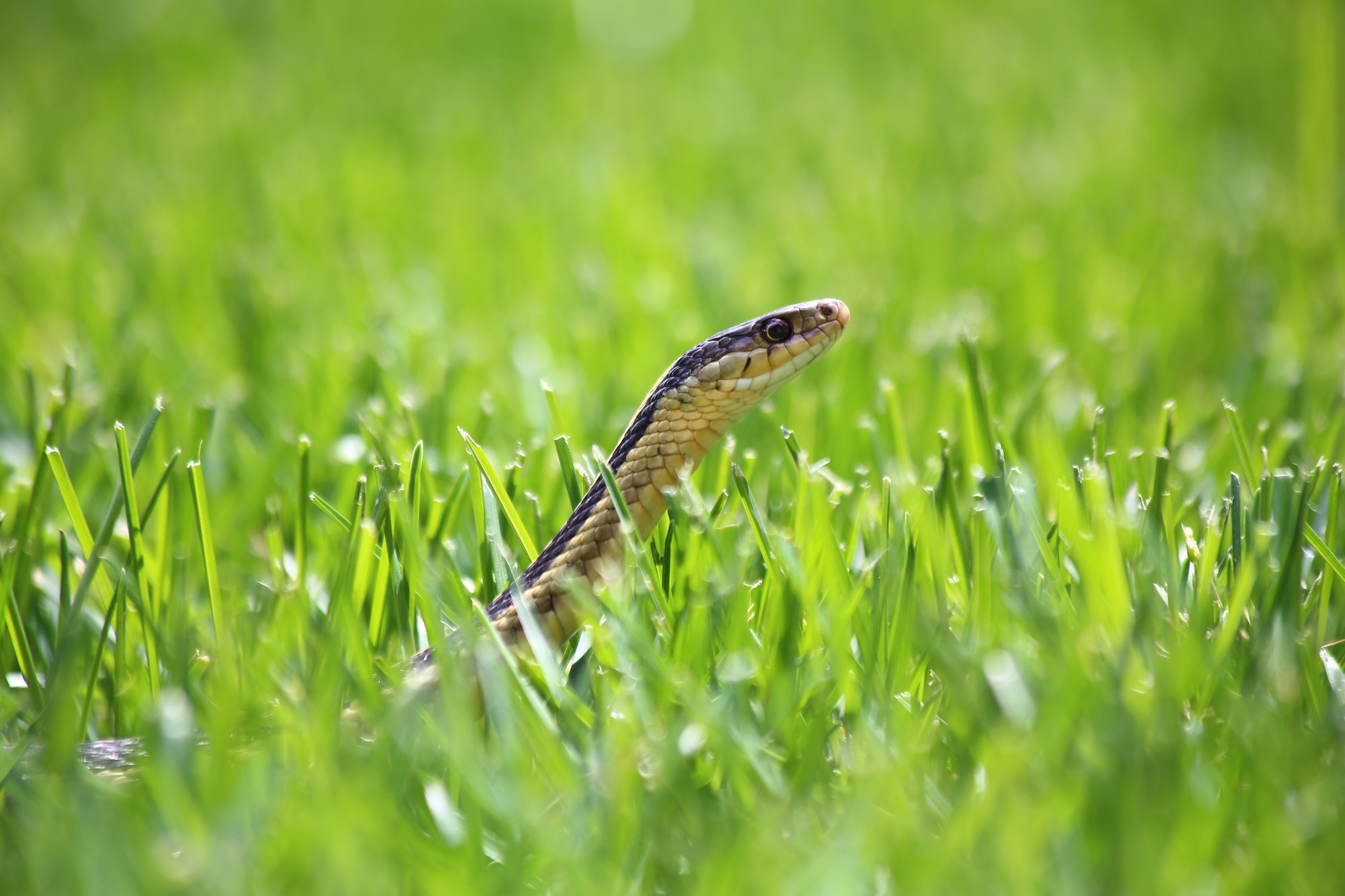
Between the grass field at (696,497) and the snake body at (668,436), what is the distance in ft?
0.24

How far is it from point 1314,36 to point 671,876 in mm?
2718

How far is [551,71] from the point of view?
5398 mm

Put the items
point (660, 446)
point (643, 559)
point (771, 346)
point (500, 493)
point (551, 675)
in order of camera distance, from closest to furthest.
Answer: point (551, 675)
point (643, 559)
point (500, 493)
point (660, 446)
point (771, 346)

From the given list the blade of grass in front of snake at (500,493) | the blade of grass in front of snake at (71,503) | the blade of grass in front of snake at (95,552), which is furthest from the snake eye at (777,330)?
the blade of grass in front of snake at (71,503)

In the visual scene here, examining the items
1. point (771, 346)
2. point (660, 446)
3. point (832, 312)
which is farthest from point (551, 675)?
point (832, 312)

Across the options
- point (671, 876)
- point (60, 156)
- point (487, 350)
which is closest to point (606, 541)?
point (671, 876)

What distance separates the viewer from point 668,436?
139cm

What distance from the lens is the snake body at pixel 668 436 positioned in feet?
A: 3.92

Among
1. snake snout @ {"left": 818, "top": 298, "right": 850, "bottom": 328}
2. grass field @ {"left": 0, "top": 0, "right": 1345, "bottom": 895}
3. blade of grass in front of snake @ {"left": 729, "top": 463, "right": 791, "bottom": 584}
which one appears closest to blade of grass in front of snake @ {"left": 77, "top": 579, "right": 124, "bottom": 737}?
grass field @ {"left": 0, "top": 0, "right": 1345, "bottom": 895}

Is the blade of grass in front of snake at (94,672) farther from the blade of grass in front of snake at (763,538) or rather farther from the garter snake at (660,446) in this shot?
the blade of grass in front of snake at (763,538)

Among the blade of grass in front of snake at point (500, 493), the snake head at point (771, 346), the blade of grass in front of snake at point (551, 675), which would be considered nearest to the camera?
the blade of grass in front of snake at point (551, 675)

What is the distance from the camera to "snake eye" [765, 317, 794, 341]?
154 centimetres

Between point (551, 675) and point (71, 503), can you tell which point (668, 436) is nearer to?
point (551, 675)

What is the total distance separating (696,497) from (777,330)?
0.48 metres
